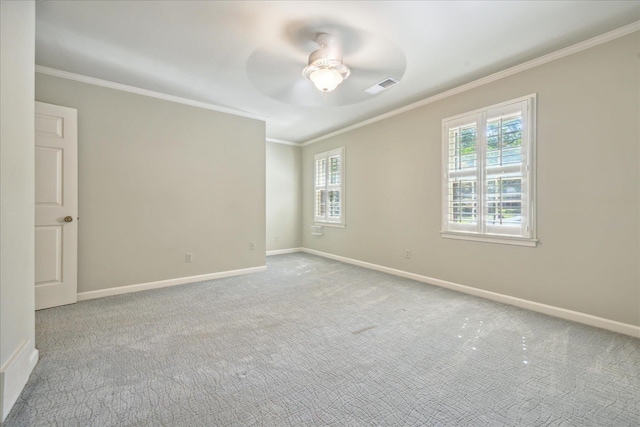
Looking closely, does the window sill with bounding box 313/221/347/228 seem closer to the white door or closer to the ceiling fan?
the ceiling fan

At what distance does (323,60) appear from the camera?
2.55 metres

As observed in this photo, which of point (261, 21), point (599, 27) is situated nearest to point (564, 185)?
point (599, 27)

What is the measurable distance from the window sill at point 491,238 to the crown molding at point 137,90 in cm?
350

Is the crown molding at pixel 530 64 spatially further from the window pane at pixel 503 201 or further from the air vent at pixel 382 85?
the window pane at pixel 503 201

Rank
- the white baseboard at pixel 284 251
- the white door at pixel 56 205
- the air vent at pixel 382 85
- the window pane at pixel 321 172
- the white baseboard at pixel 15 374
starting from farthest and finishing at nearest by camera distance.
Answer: the white baseboard at pixel 284 251, the window pane at pixel 321 172, the air vent at pixel 382 85, the white door at pixel 56 205, the white baseboard at pixel 15 374

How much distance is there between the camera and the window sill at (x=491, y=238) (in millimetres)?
2990

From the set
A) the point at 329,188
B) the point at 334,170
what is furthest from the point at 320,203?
the point at 334,170

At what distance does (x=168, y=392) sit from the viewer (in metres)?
1.64

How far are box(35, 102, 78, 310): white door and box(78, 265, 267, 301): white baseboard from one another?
0.18 metres

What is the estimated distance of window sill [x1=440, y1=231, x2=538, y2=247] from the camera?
2990 millimetres

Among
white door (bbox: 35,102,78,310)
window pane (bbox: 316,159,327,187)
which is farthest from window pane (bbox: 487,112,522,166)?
white door (bbox: 35,102,78,310)

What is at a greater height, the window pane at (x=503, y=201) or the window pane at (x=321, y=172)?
the window pane at (x=321, y=172)

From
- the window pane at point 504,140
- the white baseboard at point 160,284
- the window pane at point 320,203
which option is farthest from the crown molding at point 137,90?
the window pane at point 504,140

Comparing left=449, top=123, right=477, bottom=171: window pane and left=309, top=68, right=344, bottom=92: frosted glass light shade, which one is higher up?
left=309, top=68, right=344, bottom=92: frosted glass light shade
